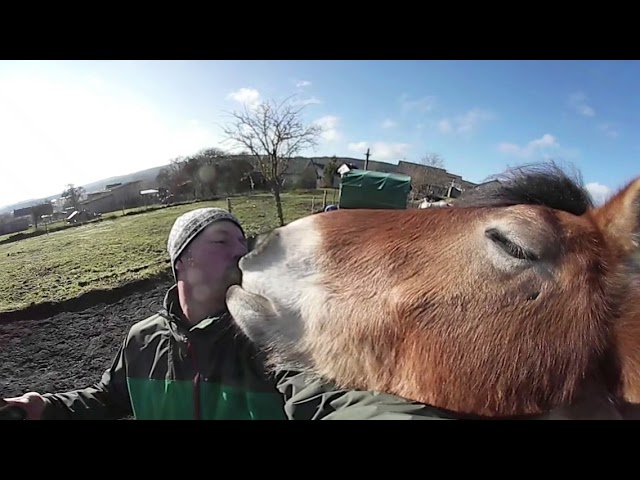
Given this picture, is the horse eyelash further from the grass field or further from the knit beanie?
the grass field

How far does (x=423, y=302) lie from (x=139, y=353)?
34.0 inches

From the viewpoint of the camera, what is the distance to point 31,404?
3.75 feet

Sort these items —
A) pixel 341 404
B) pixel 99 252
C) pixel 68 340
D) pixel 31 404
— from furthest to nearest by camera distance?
pixel 68 340, pixel 99 252, pixel 31 404, pixel 341 404

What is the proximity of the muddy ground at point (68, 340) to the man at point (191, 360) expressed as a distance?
5.26 feet

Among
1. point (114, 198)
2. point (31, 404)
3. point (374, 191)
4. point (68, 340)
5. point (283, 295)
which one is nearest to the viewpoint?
point (283, 295)

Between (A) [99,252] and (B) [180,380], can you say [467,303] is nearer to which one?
(B) [180,380]

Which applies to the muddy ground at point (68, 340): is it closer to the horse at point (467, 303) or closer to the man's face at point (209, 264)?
the man's face at point (209, 264)

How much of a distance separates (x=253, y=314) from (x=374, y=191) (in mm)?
1190

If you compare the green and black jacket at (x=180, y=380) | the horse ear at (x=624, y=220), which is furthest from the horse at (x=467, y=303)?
the green and black jacket at (x=180, y=380)

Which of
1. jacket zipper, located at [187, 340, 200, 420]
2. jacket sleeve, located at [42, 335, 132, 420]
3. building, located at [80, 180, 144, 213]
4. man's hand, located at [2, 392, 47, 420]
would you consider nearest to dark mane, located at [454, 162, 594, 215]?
jacket zipper, located at [187, 340, 200, 420]

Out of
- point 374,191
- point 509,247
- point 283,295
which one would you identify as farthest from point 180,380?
point 374,191

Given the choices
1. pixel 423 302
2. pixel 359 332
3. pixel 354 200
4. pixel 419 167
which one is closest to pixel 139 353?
pixel 359 332
